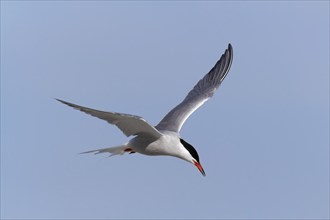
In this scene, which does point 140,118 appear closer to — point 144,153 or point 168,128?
point 144,153

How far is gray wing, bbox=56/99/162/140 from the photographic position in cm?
1175

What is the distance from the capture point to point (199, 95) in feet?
57.8

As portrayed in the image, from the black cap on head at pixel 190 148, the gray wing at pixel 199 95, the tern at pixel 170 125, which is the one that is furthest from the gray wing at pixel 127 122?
the gray wing at pixel 199 95

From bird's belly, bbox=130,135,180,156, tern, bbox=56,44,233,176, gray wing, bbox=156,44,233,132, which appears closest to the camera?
tern, bbox=56,44,233,176

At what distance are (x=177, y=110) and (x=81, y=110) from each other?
5.57m

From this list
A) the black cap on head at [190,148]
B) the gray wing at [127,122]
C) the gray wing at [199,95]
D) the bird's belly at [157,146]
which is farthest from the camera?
the gray wing at [199,95]

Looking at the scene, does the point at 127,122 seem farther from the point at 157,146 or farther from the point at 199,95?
the point at 199,95

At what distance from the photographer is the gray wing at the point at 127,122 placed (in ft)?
38.6

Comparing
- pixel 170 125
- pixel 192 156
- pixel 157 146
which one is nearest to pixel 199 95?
pixel 170 125

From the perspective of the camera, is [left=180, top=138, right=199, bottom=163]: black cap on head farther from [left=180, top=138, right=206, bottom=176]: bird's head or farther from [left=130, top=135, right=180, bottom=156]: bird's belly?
[left=130, top=135, right=180, bottom=156]: bird's belly

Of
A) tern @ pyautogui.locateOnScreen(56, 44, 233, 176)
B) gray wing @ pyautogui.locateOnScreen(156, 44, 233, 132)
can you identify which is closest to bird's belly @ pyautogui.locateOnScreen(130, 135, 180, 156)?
tern @ pyautogui.locateOnScreen(56, 44, 233, 176)

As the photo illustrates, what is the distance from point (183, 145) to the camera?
14.5m

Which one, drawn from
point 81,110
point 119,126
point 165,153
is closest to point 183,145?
point 165,153

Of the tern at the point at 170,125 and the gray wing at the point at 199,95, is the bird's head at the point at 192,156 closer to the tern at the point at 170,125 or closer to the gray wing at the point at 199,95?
the tern at the point at 170,125
